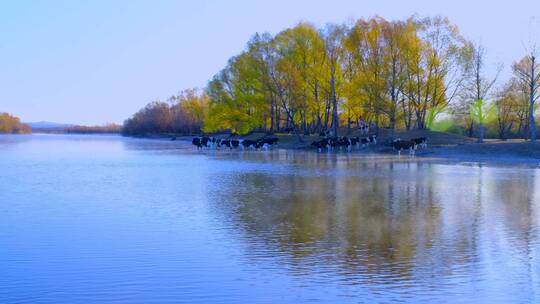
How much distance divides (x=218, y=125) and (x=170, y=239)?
6596 cm

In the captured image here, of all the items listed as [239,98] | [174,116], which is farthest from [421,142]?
[174,116]

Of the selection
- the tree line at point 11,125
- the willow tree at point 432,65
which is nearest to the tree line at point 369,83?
the willow tree at point 432,65

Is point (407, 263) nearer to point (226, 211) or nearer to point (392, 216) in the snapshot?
point (392, 216)

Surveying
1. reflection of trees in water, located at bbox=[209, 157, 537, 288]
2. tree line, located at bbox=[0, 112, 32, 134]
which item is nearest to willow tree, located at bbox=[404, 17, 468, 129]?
reflection of trees in water, located at bbox=[209, 157, 537, 288]

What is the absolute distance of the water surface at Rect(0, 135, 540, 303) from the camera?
7730 millimetres

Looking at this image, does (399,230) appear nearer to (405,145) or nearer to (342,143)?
(405,145)

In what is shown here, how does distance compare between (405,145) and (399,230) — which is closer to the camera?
(399,230)

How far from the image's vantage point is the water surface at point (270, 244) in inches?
304

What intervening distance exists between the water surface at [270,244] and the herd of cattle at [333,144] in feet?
84.2

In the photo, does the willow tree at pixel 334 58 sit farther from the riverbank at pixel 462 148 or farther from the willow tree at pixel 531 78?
the willow tree at pixel 531 78

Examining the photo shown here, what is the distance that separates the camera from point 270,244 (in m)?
10.6

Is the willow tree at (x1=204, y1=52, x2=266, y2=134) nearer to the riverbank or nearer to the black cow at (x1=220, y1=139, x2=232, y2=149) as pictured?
the black cow at (x1=220, y1=139, x2=232, y2=149)

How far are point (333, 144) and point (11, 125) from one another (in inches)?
6024

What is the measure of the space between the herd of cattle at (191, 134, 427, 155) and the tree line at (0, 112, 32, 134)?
5295 inches
